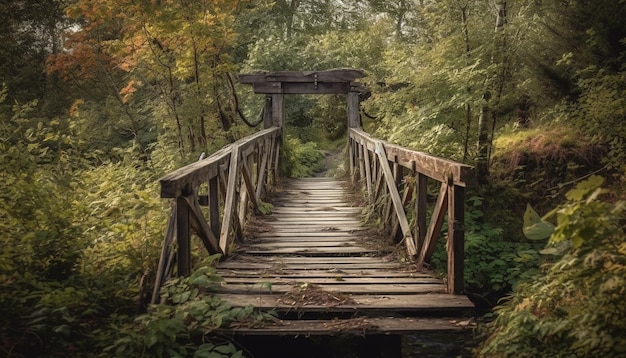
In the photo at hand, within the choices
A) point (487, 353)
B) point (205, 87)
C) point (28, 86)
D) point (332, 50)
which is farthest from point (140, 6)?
point (28, 86)

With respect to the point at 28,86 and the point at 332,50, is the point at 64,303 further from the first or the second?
the point at 28,86

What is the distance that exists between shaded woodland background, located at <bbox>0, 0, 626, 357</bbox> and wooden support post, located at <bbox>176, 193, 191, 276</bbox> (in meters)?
0.13

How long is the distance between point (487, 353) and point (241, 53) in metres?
16.9

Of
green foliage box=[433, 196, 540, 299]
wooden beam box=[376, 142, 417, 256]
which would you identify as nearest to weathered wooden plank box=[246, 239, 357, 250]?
wooden beam box=[376, 142, 417, 256]

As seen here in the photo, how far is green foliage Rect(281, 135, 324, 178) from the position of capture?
12.5 metres

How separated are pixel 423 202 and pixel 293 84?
7.99 meters

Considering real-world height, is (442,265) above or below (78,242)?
below

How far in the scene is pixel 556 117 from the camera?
8625mm

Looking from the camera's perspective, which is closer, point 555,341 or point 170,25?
point 555,341

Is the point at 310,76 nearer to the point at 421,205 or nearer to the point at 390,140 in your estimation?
the point at 390,140

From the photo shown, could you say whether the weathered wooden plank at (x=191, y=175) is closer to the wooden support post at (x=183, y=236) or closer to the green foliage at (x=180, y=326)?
the wooden support post at (x=183, y=236)

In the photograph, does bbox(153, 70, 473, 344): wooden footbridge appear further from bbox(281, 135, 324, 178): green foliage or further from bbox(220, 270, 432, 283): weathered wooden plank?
bbox(281, 135, 324, 178): green foliage

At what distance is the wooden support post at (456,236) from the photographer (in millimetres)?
3770

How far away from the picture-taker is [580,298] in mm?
2863
